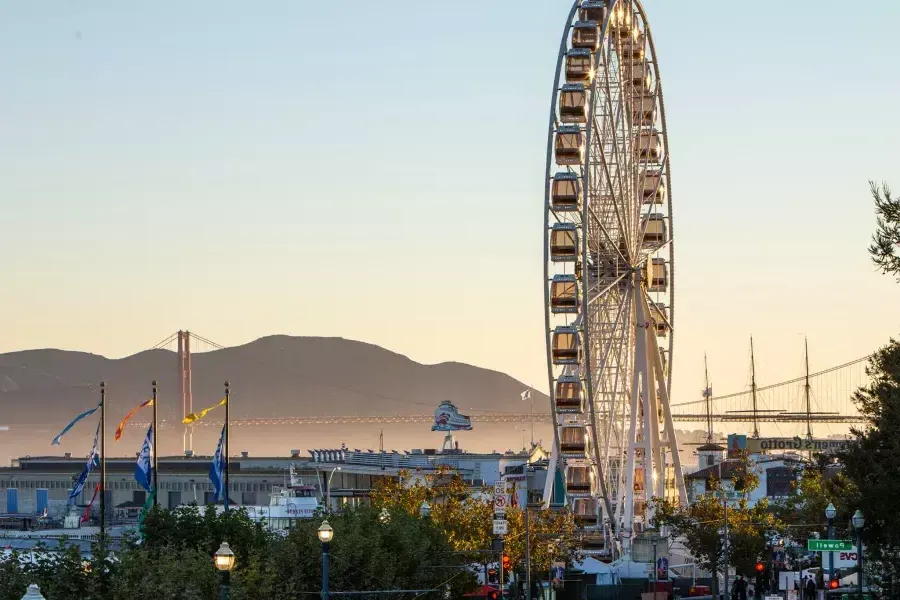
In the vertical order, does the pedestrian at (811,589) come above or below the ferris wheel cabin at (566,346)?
below

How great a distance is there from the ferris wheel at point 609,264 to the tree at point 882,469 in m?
23.3


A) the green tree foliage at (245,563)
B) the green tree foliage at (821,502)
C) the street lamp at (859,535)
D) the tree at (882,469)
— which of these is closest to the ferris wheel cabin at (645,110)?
the green tree foliage at (821,502)

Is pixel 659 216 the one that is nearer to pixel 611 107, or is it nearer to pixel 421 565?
pixel 611 107

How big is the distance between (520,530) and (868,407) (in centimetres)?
2604

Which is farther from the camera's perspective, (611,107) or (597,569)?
(611,107)

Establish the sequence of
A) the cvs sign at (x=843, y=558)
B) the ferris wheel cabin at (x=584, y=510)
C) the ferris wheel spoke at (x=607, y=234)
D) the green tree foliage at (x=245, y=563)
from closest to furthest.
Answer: the green tree foliage at (x=245, y=563)
the cvs sign at (x=843, y=558)
the ferris wheel spoke at (x=607, y=234)
the ferris wheel cabin at (x=584, y=510)

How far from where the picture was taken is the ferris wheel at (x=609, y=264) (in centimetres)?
8388

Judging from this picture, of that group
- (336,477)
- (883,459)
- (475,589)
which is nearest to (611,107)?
(475,589)

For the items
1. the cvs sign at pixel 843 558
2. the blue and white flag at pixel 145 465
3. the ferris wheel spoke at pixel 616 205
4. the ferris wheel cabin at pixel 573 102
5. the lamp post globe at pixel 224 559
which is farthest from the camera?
the ferris wheel cabin at pixel 573 102

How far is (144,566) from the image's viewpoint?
157ft

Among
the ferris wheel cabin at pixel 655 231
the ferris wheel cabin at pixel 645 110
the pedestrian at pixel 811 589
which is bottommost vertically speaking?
the pedestrian at pixel 811 589

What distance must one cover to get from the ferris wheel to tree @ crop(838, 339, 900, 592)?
23.3 metres

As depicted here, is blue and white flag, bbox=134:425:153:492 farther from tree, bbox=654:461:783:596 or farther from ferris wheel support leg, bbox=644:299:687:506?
tree, bbox=654:461:783:596

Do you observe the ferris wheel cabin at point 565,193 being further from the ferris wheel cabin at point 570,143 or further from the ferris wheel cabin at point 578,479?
the ferris wheel cabin at point 578,479
